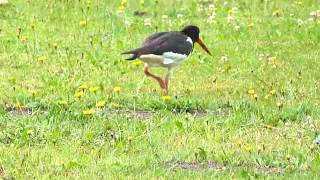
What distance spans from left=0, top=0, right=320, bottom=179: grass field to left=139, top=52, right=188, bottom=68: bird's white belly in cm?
37

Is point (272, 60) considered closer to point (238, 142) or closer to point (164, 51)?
point (164, 51)

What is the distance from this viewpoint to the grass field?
8.10 meters

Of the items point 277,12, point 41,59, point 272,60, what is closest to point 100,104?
point 41,59

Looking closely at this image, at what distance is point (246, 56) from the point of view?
13.1 m

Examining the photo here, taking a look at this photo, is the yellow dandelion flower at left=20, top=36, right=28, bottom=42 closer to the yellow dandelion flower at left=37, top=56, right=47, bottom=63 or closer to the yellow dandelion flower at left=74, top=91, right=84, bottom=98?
the yellow dandelion flower at left=37, top=56, right=47, bottom=63

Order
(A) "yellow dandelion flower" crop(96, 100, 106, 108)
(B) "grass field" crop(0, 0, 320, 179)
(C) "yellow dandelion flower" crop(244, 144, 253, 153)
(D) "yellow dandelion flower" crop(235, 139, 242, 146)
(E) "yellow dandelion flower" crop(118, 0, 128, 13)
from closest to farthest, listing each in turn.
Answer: (B) "grass field" crop(0, 0, 320, 179)
(C) "yellow dandelion flower" crop(244, 144, 253, 153)
(D) "yellow dandelion flower" crop(235, 139, 242, 146)
(A) "yellow dandelion flower" crop(96, 100, 106, 108)
(E) "yellow dandelion flower" crop(118, 0, 128, 13)

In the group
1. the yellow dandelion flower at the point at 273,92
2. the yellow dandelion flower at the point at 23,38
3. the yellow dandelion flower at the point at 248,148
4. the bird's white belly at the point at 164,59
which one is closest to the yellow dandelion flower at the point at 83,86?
the bird's white belly at the point at 164,59

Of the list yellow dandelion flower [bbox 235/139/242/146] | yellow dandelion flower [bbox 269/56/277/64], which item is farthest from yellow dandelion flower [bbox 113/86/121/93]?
yellow dandelion flower [bbox 269/56/277/64]

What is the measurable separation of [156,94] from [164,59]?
435 mm

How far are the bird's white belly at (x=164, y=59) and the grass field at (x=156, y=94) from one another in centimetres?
37

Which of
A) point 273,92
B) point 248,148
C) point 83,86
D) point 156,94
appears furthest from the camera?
point 156,94

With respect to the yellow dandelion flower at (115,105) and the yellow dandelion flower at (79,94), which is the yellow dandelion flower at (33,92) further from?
the yellow dandelion flower at (115,105)

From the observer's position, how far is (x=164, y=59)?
10977mm

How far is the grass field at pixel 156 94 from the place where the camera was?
26.6 ft
